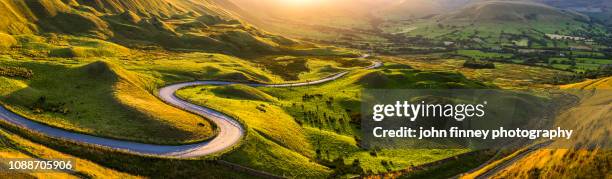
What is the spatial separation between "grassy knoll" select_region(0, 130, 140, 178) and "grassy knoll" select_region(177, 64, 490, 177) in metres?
15.9

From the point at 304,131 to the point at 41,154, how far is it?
4582 centimetres

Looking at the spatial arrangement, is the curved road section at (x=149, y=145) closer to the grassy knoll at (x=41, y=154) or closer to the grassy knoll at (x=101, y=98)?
the grassy knoll at (x=101, y=98)

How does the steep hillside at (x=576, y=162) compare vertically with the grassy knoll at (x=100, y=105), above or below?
below

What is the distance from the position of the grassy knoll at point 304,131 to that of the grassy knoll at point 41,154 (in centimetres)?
1592

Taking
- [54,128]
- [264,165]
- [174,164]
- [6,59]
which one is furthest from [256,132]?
[6,59]

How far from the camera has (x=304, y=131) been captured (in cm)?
8675

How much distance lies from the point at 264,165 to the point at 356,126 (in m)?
37.9

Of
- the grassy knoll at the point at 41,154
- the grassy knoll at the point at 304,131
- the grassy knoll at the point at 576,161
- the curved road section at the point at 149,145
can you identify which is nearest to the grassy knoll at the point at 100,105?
the curved road section at the point at 149,145

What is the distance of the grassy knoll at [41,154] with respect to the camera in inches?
2024

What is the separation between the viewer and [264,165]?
6456 centimetres

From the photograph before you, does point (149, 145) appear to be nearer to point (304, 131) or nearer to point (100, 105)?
point (100, 105)

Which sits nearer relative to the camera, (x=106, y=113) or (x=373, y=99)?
(x=106, y=113)

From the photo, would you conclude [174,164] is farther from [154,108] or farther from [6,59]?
[6,59]

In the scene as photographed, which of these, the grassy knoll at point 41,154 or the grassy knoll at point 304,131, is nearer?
the grassy knoll at point 41,154
